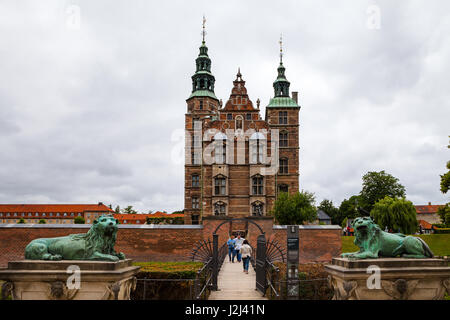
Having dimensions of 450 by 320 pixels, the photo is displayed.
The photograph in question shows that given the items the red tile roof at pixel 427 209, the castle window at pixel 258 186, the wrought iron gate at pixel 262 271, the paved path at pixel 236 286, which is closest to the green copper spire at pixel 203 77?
the castle window at pixel 258 186

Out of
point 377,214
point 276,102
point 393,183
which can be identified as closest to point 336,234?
point 377,214

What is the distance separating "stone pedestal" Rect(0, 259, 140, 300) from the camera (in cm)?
605

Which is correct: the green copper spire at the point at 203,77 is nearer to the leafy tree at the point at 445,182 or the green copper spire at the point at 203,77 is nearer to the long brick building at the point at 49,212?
the leafy tree at the point at 445,182

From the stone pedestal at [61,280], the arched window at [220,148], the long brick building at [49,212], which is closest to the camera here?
the stone pedestal at [61,280]

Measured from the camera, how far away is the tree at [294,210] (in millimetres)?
31203

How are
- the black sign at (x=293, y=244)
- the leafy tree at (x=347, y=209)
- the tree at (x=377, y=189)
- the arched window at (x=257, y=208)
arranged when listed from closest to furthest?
the black sign at (x=293, y=244), the arched window at (x=257, y=208), the tree at (x=377, y=189), the leafy tree at (x=347, y=209)

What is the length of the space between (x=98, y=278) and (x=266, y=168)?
29845 mm

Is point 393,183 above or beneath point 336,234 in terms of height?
above

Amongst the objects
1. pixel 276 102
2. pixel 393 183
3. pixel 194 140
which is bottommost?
pixel 393 183

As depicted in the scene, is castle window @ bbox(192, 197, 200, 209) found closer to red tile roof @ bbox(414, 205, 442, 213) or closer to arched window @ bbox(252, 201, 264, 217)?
arched window @ bbox(252, 201, 264, 217)

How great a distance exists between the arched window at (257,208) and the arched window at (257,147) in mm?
4155

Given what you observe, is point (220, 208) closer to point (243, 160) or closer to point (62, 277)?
point (243, 160)

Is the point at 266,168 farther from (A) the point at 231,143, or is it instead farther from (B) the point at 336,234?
(B) the point at 336,234
